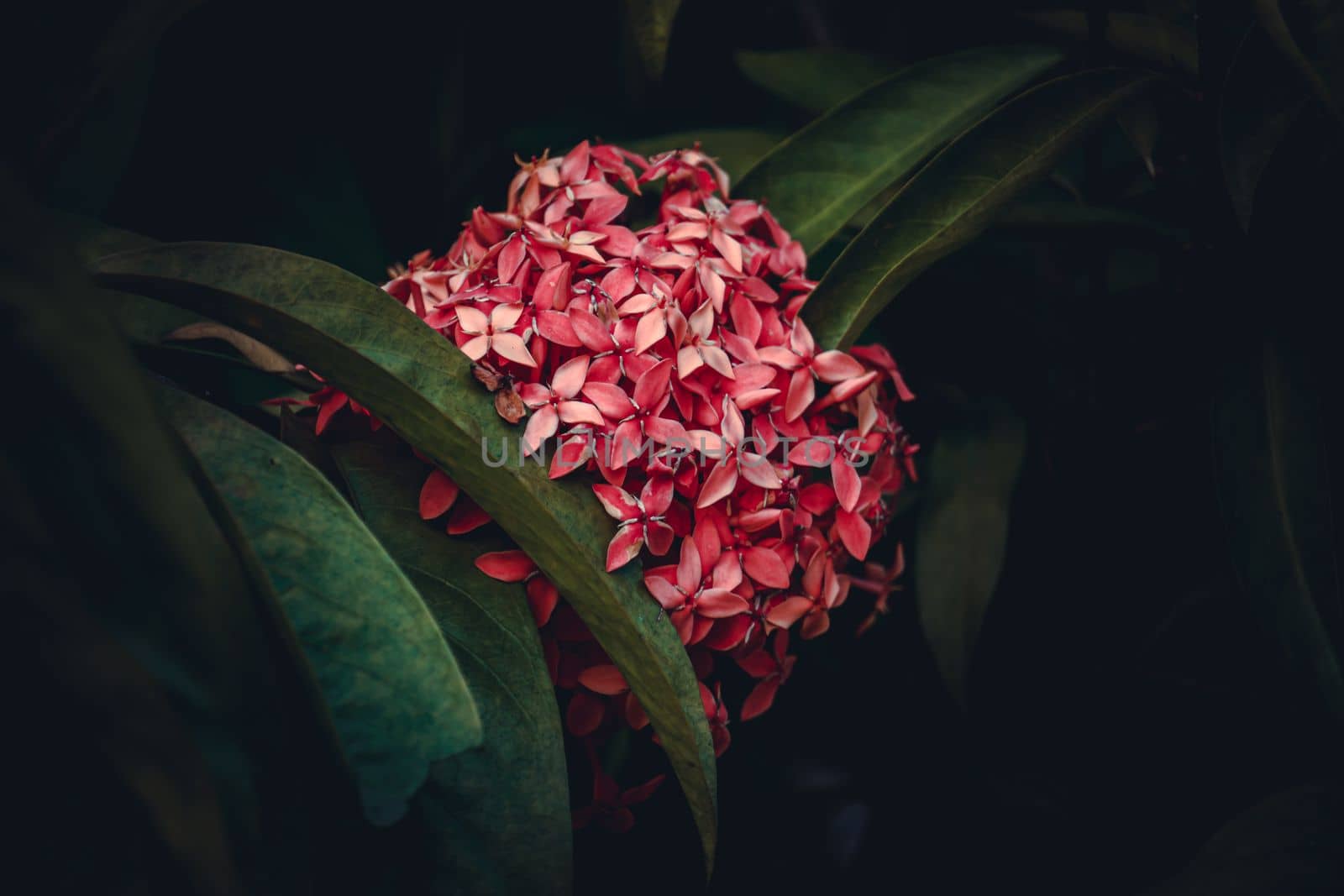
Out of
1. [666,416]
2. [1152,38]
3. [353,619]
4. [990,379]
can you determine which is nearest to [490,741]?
[353,619]

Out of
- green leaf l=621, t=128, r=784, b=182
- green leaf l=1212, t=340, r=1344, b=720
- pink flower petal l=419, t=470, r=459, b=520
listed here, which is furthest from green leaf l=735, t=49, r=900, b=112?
pink flower petal l=419, t=470, r=459, b=520

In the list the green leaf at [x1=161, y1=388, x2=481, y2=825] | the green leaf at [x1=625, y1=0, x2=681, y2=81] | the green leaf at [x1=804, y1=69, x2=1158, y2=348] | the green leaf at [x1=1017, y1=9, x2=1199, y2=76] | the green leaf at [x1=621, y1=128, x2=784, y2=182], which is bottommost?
the green leaf at [x1=161, y1=388, x2=481, y2=825]

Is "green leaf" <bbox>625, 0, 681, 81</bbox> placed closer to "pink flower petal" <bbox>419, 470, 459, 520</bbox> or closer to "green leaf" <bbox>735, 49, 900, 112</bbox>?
"green leaf" <bbox>735, 49, 900, 112</bbox>

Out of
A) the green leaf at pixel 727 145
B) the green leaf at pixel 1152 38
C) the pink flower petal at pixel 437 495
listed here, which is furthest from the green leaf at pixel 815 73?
the pink flower petal at pixel 437 495

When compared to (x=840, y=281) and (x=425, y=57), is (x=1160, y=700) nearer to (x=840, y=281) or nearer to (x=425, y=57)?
(x=840, y=281)

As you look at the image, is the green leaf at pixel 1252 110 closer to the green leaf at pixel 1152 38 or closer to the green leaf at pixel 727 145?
the green leaf at pixel 1152 38

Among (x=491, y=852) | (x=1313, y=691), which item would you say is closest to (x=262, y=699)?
(x=491, y=852)
